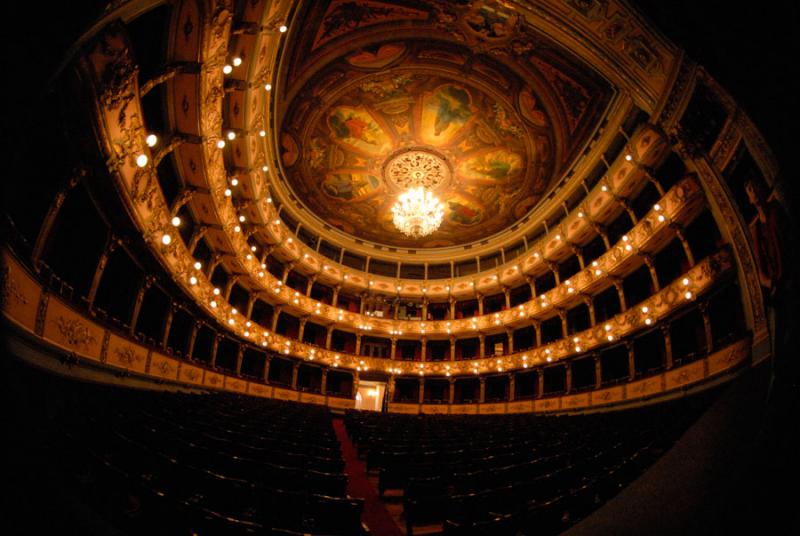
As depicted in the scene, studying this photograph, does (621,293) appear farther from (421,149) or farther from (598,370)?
(421,149)

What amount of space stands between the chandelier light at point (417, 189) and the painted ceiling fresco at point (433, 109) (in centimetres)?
32

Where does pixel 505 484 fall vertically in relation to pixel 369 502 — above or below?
above

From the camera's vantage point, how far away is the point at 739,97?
2.70 metres

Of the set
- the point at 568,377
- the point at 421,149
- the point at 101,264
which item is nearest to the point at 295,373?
the point at 101,264

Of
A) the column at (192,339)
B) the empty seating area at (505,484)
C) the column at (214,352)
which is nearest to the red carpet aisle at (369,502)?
the empty seating area at (505,484)

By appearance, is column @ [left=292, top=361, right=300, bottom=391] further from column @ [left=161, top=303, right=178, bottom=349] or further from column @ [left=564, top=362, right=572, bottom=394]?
column @ [left=564, top=362, right=572, bottom=394]

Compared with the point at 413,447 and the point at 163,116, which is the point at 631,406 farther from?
the point at 163,116

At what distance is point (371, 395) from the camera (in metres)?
22.8

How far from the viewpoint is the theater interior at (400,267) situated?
1642 millimetres

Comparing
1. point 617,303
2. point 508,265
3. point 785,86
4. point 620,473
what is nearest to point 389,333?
point 508,265

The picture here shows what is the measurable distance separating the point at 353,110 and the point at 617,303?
16.5 metres

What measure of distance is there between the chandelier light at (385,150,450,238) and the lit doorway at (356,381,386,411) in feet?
35.1

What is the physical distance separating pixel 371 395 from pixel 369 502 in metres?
19.9

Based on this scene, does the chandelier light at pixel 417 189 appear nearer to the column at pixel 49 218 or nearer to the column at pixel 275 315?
the column at pixel 275 315
